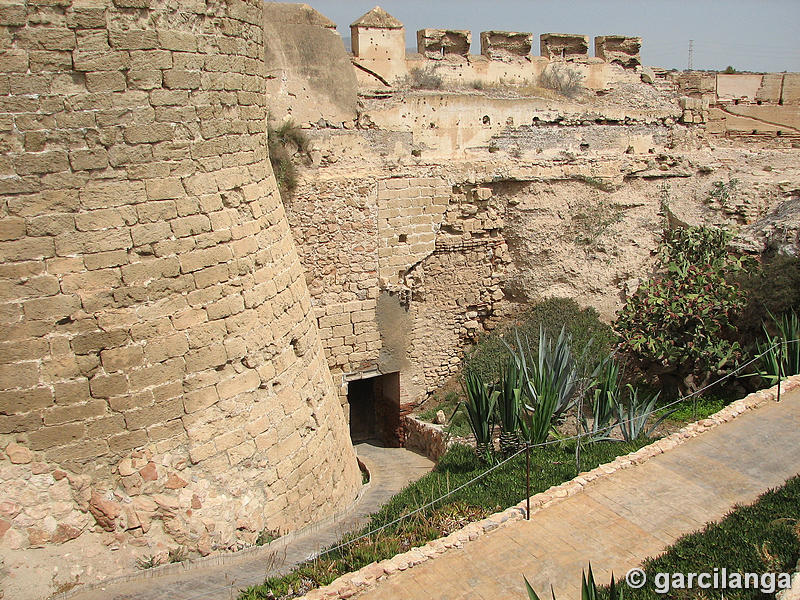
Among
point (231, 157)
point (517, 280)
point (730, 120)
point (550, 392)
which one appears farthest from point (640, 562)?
point (730, 120)

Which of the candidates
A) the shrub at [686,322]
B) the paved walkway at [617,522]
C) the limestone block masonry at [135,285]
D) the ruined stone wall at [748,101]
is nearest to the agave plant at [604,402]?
the paved walkway at [617,522]

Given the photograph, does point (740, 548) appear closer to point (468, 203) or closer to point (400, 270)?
point (400, 270)

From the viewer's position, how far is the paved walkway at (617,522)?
4.67 meters

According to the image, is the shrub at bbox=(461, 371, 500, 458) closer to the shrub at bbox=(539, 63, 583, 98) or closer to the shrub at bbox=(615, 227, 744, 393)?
the shrub at bbox=(615, 227, 744, 393)

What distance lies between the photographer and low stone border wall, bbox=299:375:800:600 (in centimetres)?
455

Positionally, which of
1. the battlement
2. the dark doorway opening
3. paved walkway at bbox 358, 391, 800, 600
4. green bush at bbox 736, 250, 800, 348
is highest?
the battlement

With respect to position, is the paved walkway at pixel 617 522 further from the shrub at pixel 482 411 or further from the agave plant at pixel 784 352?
the shrub at pixel 482 411

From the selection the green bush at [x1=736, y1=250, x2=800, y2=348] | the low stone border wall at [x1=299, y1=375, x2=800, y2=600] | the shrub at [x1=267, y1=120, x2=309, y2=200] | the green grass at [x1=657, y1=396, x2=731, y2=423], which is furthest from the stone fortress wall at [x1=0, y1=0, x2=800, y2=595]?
the green bush at [x1=736, y1=250, x2=800, y2=348]

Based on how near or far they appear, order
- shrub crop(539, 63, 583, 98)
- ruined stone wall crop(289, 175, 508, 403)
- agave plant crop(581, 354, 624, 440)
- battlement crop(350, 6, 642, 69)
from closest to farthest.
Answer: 1. agave plant crop(581, 354, 624, 440)
2. ruined stone wall crop(289, 175, 508, 403)
3. battlement crop(350, 6, 642, 69)
4. shrub crop(539, 63, 583, 98)

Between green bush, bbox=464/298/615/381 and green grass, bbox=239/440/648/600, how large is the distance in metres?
2.74

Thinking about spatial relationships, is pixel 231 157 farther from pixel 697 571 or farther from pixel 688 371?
pixel 688 371

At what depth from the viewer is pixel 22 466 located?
4289mm

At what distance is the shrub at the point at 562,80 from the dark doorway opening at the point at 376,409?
7.96 meters

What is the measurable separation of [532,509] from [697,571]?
4.24 feet
